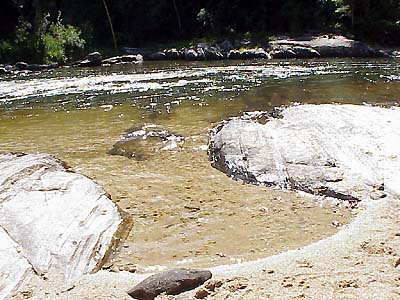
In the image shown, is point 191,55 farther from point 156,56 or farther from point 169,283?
point 169,283

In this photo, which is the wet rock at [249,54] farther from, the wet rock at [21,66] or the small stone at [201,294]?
the small stone at [201,294]

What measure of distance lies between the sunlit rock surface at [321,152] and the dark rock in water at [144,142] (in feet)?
3.26

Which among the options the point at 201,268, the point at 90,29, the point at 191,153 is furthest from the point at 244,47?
the point at 201,268

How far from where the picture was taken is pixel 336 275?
12.9 ft

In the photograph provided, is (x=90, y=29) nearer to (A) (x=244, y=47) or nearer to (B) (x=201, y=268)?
(A) (x=244, y=47)

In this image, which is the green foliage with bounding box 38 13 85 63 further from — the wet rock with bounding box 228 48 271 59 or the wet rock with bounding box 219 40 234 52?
the wet rock with bounding box 228 48 271 59

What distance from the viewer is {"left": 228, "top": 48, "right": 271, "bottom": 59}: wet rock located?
2562 centimetres

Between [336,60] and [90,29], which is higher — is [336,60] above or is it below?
below

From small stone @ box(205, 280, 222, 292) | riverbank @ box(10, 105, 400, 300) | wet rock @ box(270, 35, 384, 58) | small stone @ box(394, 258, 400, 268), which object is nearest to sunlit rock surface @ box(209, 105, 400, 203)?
riverbank @ box(10, 105, 400, 300)

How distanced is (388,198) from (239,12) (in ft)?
99.5

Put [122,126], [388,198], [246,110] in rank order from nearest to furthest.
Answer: [388,198] → [122,126] → [246,110]

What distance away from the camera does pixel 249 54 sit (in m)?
25.9

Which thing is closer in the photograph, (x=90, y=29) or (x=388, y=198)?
(x=388, y=198)

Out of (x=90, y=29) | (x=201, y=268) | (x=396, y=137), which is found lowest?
(x=201, y=268)
